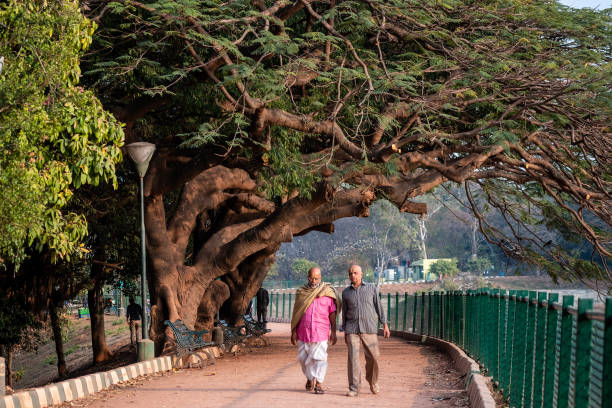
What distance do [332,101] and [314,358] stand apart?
20.1ft

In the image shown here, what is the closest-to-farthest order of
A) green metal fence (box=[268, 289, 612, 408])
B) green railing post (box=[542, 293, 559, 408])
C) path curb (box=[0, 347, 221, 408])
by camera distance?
green metal fence (box=[268, 289, 612, 408])
green railing post (box=[542, 293, 559, 408])
path curb (box=[0, 347, 221, 408])

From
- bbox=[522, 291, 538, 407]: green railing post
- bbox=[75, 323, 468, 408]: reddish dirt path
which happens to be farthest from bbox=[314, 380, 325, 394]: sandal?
bbox=[522, 291, 538, 407]: green railing post

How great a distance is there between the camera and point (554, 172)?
16594mm

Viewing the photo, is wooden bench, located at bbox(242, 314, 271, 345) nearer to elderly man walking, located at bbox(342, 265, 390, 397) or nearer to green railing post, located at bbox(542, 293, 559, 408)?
elderly man walking, located at bbox(342, 265, 390, 397)

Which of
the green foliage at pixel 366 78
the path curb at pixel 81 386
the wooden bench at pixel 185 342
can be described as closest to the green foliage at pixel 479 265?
the green foliage at pixel 366 78

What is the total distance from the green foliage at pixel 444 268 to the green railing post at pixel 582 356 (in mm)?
61152

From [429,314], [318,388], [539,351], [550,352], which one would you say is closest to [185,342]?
[318,388]

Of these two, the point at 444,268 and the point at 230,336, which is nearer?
the point at 230,336

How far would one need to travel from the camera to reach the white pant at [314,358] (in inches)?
418

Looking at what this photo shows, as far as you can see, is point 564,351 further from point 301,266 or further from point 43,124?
point 301,266

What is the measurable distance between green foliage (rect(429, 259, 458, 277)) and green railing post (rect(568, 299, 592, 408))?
61.2 meters

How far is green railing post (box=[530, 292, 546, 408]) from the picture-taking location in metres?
7.06

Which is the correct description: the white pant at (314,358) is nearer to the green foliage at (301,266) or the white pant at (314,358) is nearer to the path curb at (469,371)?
the path curb at (469,371)

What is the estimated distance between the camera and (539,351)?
722 cm
